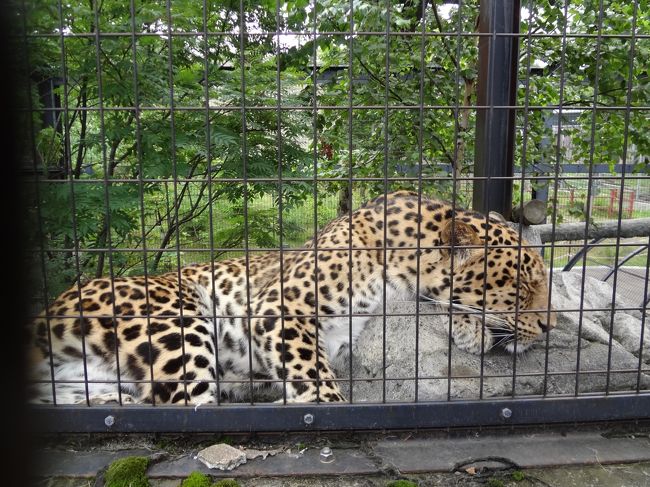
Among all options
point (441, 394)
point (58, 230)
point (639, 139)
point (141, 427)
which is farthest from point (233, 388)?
point (639, 139)

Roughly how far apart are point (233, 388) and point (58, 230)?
2.00 m

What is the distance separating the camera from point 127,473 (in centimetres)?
337

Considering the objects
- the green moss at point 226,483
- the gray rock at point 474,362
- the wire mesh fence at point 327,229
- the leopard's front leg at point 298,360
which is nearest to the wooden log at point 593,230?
the wire mesh fence at point 327,229

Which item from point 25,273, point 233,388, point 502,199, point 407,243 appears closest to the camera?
point 25,273

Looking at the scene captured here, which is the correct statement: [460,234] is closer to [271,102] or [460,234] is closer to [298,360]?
[298,360]

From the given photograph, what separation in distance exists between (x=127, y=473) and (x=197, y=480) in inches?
15.1

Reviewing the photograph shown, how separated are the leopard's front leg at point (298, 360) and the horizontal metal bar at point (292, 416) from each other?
0.38 meters

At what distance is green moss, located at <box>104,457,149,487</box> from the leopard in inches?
23.5

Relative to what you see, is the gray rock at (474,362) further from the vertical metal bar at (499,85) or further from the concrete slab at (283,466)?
the vertical metal bar at (499,85)

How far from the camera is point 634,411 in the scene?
12.4 feet

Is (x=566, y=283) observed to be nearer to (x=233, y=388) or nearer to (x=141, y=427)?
(x=233, y=388)

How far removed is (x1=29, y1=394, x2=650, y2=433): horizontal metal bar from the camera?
12.0ft

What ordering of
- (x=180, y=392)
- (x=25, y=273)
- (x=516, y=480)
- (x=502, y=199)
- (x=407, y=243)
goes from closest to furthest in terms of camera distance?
(x=25, y=273) < (x=516, y=480) < (x=180, y=392) < (x=407, y=243) < (x=502, y=199)

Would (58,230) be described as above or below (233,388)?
above
